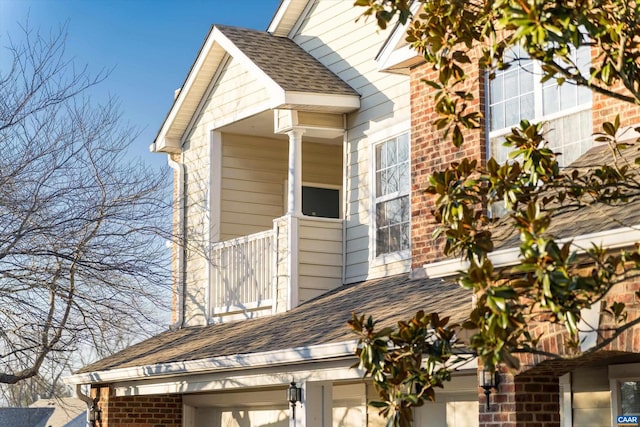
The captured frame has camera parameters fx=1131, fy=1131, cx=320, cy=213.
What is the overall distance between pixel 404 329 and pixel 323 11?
A: 1110 cm

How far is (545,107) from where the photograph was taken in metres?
12.4

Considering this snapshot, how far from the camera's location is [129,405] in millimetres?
17406

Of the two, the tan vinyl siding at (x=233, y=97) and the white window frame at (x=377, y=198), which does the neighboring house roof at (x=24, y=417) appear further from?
the white window frame at (x=377, y=198)

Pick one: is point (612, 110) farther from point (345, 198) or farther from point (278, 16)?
point (278, 16)

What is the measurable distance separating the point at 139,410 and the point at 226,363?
4718mm

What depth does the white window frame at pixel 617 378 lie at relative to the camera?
1109 centimetres

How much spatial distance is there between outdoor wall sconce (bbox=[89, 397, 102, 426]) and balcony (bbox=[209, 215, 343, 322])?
8.50ft

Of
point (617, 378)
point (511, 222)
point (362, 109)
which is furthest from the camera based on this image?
point (362, 109)

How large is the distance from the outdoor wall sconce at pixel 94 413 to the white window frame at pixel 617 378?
861cm

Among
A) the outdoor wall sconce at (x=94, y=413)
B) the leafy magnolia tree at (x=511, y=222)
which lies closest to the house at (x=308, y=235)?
the outdoor wall sconce at (x=94, y=413)

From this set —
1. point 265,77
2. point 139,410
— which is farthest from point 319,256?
point 139,410

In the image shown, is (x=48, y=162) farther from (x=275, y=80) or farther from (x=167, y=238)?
(x=275, y=80)

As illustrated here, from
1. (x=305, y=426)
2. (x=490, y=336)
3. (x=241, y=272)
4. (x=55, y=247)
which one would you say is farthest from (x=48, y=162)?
(x=490, y=336)

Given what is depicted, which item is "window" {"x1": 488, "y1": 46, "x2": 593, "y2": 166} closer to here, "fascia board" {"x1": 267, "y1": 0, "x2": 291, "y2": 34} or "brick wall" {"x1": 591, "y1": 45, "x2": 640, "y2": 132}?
"brick wall" {"x1": 591, "y1": 45, "x2": 640, "y2": 132}
